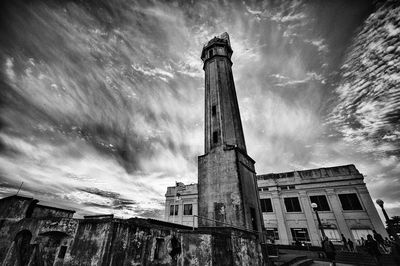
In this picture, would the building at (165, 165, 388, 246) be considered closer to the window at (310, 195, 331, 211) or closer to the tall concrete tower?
the window at (310, 195, 331, 211)

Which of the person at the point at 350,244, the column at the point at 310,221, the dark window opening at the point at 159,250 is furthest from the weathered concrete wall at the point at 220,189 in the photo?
the column at the point at 310,221

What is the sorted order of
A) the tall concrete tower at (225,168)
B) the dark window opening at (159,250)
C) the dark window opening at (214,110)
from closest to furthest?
the dark window opening at (159,250) < the tall concrete tower at (225,168) < the dark window opening at (214,110)

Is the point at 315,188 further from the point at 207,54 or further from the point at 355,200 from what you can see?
the point at 207,54

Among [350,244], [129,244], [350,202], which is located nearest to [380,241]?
[350,244]

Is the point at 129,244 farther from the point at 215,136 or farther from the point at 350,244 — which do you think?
the point at 350,244

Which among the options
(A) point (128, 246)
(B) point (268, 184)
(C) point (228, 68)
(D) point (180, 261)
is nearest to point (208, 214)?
(D) point (180, 261)

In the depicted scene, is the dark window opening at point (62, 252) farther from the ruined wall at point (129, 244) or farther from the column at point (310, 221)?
the column at point (310, 221)

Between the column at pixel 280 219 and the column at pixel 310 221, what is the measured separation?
2.69 m

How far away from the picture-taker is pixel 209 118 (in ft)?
47.7

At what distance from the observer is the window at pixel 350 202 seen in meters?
19.7

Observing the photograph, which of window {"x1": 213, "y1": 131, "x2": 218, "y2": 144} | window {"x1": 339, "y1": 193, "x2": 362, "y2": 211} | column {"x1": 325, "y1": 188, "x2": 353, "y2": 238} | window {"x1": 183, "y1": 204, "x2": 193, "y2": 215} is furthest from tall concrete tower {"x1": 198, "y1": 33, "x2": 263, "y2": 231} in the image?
window {"x1": 183, "y1": 204, "x2": 193, "y2": 215}

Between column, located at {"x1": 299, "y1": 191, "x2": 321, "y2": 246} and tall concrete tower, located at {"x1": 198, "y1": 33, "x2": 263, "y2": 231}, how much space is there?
44.0ft

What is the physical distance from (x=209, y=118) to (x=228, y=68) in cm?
628

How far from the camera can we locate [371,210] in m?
18.8
